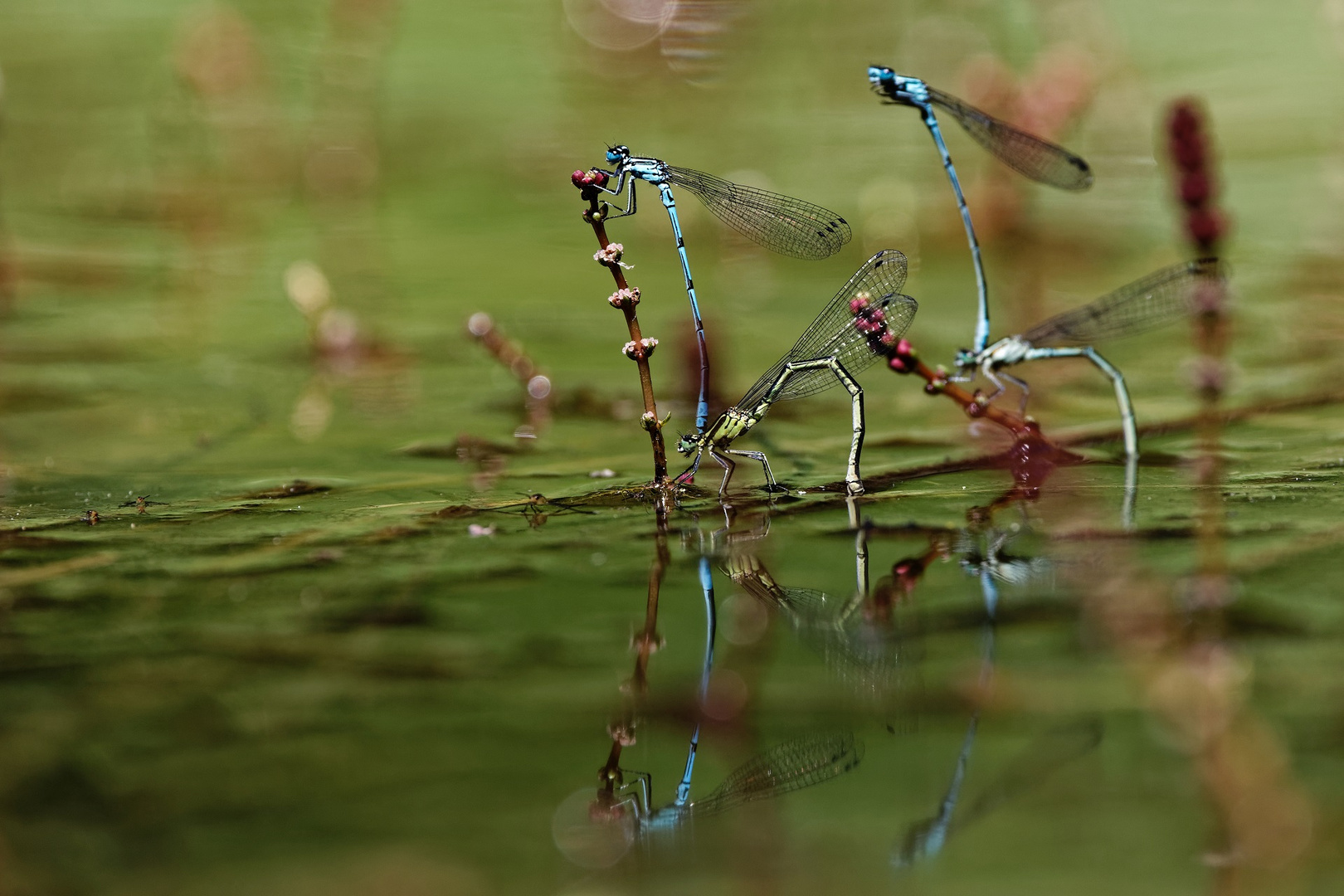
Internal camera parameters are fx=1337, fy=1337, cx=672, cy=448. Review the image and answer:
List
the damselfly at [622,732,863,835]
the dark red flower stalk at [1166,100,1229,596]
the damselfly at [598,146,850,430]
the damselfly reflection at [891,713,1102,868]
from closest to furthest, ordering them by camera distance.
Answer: the damselfly reflection at [891,713,1102,868] < the damselfly at [622,732,863,835] < the damselfly at [598,146,850,430] < the dark red flower stalk at [1166,100,1229,596]

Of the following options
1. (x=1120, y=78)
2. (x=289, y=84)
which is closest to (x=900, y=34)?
(x=1120, y=78)

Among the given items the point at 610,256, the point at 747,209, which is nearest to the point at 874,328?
the point at 610,256

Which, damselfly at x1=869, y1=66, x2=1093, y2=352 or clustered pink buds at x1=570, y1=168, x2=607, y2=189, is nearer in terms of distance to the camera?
clustered pink buds at x1=570, y1=168, x2=607, y2=189

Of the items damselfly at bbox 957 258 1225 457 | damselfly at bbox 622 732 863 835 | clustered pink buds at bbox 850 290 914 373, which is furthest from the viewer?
damselfly at bbox 957 258 1225 457

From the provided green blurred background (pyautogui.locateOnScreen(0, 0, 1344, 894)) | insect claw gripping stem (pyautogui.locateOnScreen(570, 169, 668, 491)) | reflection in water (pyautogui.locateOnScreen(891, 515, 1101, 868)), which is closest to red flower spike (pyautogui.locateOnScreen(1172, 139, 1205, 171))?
green blurred background (pyautogui.locateOnScreen(0, 0, 1344, 894))

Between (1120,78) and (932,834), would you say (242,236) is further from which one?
(932,834)

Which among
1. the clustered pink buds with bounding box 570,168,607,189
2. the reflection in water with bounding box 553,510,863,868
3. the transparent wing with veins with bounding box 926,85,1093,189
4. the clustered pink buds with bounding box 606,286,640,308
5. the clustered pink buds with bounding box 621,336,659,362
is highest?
the transparent wing with veins with bounding box 926,85,1093,189

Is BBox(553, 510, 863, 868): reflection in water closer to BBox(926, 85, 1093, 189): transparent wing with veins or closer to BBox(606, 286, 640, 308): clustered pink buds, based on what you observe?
BBox(606, 286, 640, 308): clustered pink buds
